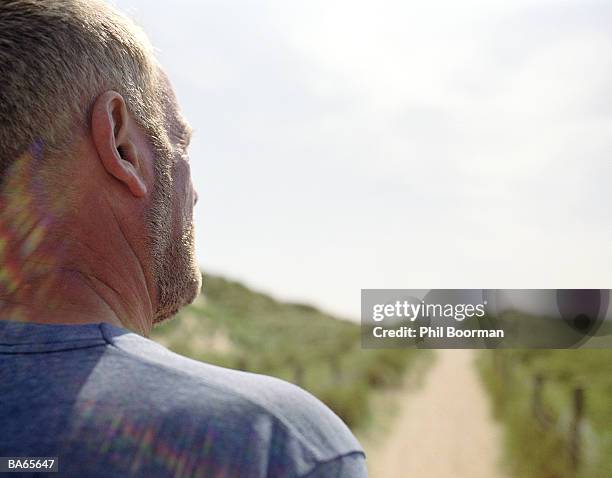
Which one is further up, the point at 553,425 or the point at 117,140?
the point at 553,425

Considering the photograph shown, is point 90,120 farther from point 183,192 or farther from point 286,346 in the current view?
point 286,346

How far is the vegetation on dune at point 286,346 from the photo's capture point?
629 inches

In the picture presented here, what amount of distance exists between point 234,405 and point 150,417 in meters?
0.10

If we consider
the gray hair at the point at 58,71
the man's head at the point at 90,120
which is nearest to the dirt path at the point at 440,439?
the man's head at the point at 90,120

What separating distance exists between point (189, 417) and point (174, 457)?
50 millimetres

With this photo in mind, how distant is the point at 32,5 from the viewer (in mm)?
1176

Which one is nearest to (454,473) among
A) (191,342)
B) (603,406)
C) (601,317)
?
(603,406)

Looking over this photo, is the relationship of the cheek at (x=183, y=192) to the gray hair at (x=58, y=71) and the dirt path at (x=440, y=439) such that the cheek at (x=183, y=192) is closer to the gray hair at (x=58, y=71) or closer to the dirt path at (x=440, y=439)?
the gray hair at (x=58, y=71)

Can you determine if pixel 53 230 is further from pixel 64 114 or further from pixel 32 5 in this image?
pixel 32 5

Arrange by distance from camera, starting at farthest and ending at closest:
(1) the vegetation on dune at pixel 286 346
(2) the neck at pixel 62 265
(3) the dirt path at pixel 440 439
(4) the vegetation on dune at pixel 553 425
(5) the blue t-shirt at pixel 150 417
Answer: (1) the vegetation on dune at pixel 286 346 → (3) the dirt path at pixel 440 439 → (4) the vegetation on dune at pixel 553 425 → (2) the neck at pixel 62 265 → (5) the blue t-shirt at pixel 150 417

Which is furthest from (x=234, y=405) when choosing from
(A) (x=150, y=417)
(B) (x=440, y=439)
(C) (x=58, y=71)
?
(B) (x=440, y=439)

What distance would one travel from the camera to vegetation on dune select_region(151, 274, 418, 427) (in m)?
16.0

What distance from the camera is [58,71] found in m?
1.12

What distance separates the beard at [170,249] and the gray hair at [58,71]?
0.09 m
